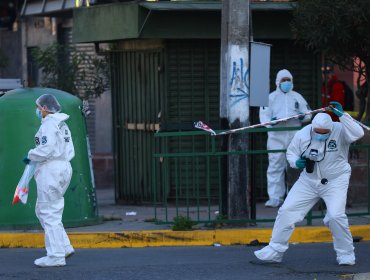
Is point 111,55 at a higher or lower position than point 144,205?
higher

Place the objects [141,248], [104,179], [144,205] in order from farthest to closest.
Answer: [104,179], [144,205], [141,248]

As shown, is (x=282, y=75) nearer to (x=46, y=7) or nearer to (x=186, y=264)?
(x=186, y=264)

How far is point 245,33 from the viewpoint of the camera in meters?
12.9

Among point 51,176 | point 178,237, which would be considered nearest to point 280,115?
point 178,237

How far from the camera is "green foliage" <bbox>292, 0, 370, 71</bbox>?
13609mm

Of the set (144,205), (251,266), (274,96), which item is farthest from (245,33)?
(144,205)

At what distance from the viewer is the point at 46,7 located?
Answer: 21.9 meters

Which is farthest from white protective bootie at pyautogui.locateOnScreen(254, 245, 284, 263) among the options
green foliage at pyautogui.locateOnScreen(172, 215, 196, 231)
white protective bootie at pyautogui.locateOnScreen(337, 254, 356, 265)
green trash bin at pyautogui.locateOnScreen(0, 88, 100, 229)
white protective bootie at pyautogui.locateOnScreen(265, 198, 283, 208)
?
white protective bootie at pyautogui.locateOnScreen(265, 198, 283, 208)

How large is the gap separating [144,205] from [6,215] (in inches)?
142

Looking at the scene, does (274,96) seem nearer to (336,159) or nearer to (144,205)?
(144,205)

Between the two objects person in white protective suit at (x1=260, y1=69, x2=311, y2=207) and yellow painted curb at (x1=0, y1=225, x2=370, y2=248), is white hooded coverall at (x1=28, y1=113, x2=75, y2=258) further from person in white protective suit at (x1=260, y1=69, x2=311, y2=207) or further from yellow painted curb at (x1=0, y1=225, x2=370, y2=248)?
person in white protective suit at (x1=260, y1=69, x2=311, y2=207)

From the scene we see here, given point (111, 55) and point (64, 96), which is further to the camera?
point (111, 55)

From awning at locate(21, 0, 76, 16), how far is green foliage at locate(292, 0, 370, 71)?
712cm

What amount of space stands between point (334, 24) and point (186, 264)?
416 cm
